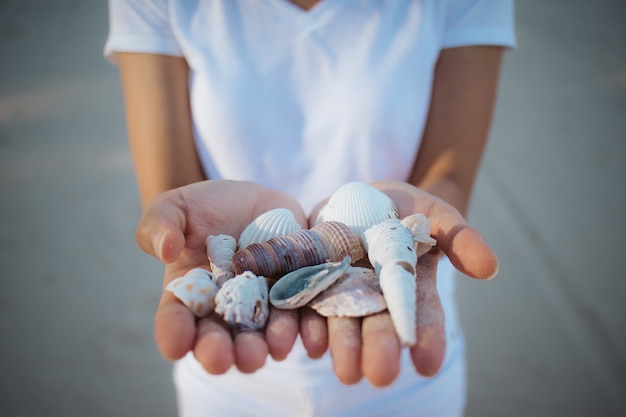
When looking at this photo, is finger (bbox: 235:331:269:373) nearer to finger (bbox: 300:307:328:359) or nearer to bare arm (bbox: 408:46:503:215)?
finger (bbox: 300:307:328:359)

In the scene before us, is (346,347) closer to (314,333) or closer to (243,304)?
(314,333)

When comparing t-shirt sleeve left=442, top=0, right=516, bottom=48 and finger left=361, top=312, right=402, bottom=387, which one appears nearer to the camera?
finger left=361, top=312, right=402, bottom=387

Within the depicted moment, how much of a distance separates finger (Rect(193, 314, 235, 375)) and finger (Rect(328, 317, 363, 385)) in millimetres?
174

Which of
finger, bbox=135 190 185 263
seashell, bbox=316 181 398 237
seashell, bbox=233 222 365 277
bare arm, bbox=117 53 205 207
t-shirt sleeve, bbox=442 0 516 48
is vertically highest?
t-shirt sleeve, bbox=442 0 516 48

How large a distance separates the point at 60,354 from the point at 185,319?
1.99 metres

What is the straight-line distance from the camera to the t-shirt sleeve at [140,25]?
1489 mm

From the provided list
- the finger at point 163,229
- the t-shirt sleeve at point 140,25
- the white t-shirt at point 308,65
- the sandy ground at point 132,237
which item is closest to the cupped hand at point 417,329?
the finger at point 163,229

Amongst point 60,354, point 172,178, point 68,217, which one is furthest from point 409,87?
point 68,217

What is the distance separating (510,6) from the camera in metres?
1.58

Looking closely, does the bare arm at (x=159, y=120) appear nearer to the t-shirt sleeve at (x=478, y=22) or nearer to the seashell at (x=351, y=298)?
the seashell at (x=351, y=298)

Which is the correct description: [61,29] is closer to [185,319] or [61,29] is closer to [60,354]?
[60,354]

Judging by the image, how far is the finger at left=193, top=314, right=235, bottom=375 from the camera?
81 centimetres

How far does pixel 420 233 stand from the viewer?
1075 millimetres

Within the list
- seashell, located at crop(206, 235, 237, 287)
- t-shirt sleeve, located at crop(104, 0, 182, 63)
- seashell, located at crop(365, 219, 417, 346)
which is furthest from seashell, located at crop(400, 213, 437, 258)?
t-shirt sleeve, located at crop(104, 0, 182, 63)
